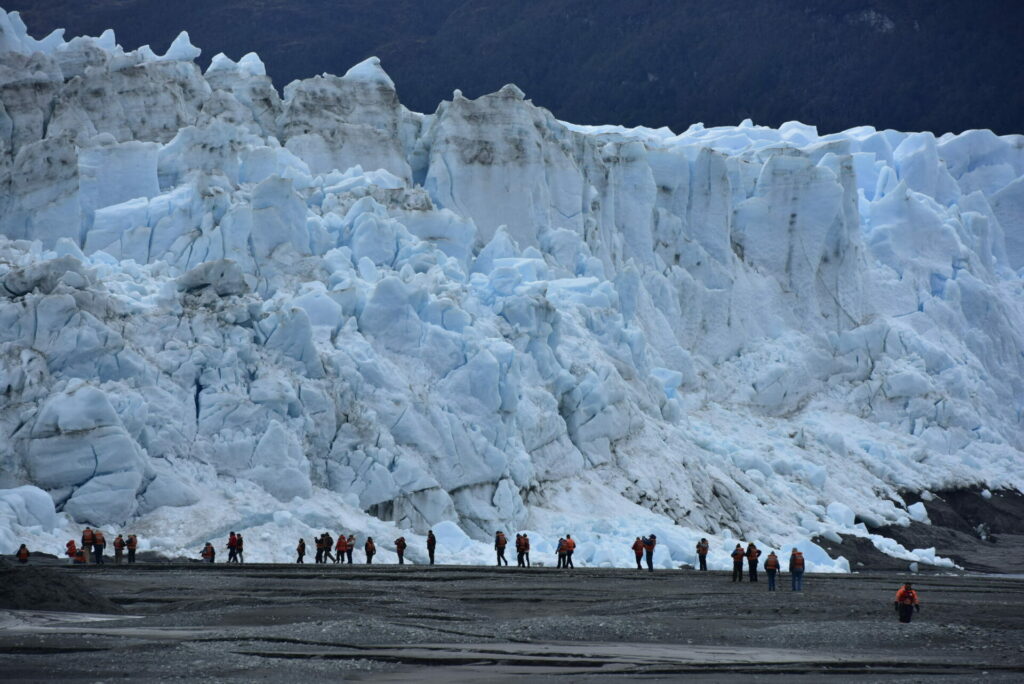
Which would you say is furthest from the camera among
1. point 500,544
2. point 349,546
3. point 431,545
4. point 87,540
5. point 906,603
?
point 431,545

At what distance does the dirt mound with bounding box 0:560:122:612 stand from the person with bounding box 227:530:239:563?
9.09m

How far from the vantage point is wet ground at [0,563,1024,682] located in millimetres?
14641

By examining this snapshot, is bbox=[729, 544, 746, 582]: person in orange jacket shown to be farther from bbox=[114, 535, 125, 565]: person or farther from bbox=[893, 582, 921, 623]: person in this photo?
bbox=[114, 535, 125, 565]: person

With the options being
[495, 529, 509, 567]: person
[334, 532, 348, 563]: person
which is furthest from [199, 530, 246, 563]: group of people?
Answer: [495, 529, 509, 567]: person

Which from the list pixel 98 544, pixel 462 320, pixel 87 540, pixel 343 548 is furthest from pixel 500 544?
pixel 462 320

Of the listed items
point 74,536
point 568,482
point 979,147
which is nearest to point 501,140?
point 568,482

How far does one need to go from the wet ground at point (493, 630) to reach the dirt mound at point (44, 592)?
0.11 meters

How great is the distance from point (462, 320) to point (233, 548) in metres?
12.0

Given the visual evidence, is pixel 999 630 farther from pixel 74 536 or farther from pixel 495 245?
pixel 495 245

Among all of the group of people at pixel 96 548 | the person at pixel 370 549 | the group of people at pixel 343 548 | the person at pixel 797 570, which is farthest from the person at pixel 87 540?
the person at pixel 797 570

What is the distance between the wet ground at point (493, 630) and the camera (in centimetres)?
1464

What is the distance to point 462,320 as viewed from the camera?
38875 mm

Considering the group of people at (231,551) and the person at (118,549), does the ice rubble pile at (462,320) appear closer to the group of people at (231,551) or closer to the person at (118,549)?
the group of people at (231,551)

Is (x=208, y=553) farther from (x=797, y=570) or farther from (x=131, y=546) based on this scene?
(x=797, y=570)
